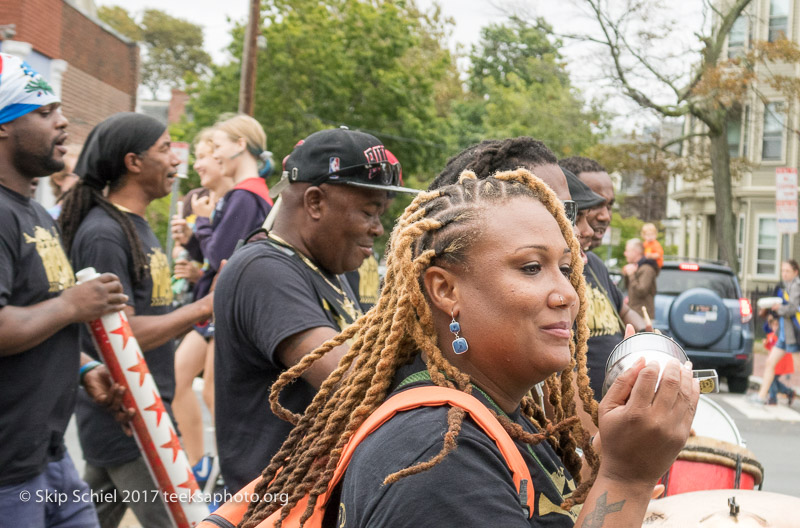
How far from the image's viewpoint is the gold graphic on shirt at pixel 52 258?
3.24m

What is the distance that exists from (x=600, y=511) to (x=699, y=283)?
12.5m

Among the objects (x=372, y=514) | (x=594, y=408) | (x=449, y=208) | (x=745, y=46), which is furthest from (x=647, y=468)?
(x=745, y=46)

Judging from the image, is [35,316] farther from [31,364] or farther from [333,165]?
[333,165]

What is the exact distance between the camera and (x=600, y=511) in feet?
5.12

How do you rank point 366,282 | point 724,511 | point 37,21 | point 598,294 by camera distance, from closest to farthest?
point 724,511
point 598,294
point 366,282
point 37,21

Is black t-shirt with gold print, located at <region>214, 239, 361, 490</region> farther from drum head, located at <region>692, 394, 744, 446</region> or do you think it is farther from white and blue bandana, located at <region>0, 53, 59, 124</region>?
drum head, located at <region>692, 394, 744, 446</region>

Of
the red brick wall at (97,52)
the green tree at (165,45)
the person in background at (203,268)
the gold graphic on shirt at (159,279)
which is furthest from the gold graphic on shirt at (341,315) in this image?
the green tree at (165,45)

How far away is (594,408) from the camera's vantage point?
1935 millimetres

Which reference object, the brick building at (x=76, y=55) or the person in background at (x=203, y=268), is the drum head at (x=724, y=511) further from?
the brick building at (x=76, y=55)

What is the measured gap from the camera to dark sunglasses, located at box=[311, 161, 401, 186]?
10.1ft

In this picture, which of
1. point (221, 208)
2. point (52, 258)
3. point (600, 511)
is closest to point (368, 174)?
Answer: point (52, 258)

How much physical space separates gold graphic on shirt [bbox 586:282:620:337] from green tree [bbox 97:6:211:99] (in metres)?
52.5

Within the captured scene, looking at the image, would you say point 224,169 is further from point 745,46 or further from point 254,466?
point 745,46

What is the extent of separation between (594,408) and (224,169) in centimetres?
425
